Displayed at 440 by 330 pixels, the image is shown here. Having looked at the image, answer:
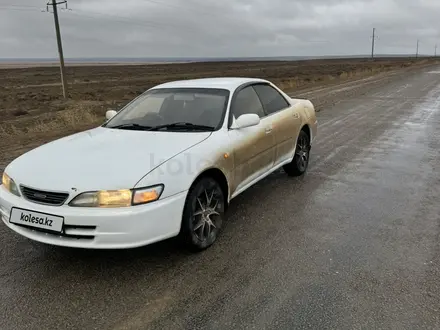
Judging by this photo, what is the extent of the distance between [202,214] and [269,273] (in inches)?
31.2

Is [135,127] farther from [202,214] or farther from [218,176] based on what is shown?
[202,214]

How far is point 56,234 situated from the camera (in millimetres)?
3170

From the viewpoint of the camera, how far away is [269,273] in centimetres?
339

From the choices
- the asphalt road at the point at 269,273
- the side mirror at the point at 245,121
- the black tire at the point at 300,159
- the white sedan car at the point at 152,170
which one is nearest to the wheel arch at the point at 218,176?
the white sedan car at the point at 152,170

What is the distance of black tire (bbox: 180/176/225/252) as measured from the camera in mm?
3521

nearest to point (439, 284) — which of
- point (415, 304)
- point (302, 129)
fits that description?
point (415, 304)

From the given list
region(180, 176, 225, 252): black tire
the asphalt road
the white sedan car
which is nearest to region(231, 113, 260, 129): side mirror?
the white sedan car

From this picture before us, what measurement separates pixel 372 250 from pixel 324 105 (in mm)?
11976

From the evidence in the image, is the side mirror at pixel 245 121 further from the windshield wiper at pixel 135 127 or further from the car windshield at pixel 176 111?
the windshield wiper at pixel 135 127

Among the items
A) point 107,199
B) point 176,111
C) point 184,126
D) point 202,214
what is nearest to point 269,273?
point 202,214

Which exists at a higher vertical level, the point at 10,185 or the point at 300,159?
the point at 10,185

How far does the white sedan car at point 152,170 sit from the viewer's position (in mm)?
3121

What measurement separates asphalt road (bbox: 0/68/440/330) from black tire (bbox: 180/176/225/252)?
5.2 inches

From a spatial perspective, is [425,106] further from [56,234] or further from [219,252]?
[56,234]
